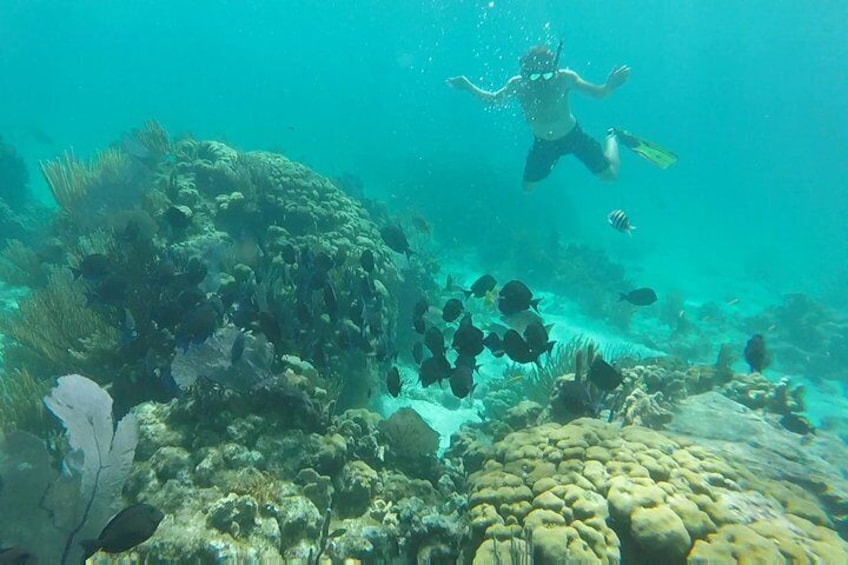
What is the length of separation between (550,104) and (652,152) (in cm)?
303

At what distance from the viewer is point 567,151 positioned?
1145 centimetres

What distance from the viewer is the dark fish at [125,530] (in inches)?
91.4

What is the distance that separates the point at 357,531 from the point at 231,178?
9236mm

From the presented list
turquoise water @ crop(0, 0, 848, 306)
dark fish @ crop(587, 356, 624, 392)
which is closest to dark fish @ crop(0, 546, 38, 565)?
dark fish @ crop(587, 356, 624, 392)

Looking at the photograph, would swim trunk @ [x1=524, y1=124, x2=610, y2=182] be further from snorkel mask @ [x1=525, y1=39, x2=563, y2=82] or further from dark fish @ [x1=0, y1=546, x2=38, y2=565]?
dark fish @ [x1=0, y1=546, x2=38, y2=565]

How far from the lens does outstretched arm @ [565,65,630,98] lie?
9.60 meters

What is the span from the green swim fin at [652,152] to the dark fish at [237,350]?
7877 mm

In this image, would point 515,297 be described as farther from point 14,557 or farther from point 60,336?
point 60,336

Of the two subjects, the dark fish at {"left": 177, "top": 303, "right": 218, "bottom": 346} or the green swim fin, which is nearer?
the dark fish at {"left": 177, "top": 303, "right": 218, "bottom": 346}

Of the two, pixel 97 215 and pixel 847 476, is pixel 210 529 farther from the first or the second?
pixel 97 215

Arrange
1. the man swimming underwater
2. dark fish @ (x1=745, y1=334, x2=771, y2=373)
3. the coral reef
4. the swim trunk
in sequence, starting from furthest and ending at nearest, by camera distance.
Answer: the swim trunk
the man swimming underwater
dark fish @ (x1=745, y1=334, x2=771, y2=373)
the coral reef

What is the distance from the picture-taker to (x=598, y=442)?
4672 millimetres

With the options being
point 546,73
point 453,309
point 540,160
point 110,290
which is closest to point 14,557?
point 110,290

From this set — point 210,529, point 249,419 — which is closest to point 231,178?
point 249,419
